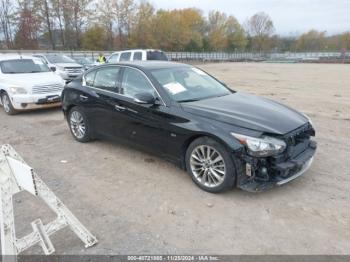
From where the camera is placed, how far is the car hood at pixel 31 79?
8.08m

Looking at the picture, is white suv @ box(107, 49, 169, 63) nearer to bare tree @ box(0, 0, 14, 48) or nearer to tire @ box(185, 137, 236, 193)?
tire @ box(185, 137, 236, 193)

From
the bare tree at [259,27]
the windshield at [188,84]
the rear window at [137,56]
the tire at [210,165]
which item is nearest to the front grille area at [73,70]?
the rear window at [137,56]

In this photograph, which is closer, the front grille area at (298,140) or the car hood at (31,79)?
the front grille area at (298,140)

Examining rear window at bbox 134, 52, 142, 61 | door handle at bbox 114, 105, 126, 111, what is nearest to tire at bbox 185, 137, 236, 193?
door handle at bbox 114, 105, 126, 111

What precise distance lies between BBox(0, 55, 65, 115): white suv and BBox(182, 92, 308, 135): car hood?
18.7 feet

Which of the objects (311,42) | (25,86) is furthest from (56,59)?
(311,42)

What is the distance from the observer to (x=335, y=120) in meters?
7.30

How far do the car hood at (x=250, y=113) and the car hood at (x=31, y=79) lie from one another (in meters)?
5.82

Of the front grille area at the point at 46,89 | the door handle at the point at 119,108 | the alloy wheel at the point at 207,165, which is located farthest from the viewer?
the front grille area at the point at 46,89

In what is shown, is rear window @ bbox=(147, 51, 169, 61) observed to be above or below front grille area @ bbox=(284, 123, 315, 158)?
above

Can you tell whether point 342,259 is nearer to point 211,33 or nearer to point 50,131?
point 50,131

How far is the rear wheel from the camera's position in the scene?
552cm

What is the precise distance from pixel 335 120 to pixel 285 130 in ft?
15.0

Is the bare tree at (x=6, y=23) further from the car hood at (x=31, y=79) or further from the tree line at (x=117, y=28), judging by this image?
the car hood at (x=31, y=79)
